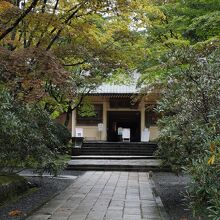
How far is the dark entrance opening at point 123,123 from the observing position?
30392mm

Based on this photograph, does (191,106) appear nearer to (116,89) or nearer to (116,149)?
(116,149)

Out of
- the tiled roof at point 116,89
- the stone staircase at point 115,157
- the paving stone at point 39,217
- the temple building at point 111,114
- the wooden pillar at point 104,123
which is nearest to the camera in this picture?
the paving stone at point 39,217

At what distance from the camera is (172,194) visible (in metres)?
10.9

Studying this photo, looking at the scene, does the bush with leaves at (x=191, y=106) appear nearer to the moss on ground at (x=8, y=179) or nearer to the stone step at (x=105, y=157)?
the moss on ground at (x=8, y=179)

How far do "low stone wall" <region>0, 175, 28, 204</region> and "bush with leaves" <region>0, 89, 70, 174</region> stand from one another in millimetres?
411

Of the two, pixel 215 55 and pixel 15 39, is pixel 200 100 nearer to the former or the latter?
pixel 215 55

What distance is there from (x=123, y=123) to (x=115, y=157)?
11.4 meters

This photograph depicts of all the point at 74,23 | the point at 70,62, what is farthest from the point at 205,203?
the point at 70,62

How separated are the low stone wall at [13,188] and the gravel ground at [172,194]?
3700mm

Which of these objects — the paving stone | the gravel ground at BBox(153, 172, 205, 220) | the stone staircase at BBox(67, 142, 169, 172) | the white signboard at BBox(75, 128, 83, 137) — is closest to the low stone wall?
the paving stone

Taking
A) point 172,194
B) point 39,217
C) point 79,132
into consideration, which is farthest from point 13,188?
point 79,132

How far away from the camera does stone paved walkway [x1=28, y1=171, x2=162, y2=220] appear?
25.7 feet

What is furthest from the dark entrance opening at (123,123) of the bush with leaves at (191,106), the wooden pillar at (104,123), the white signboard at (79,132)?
the bush with leaves at (191,106)

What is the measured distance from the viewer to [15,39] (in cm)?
1260
